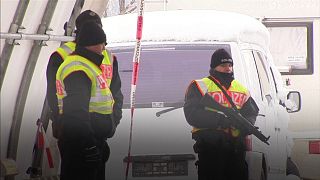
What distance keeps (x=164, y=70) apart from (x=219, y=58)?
62cm

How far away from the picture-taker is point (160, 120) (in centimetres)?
660

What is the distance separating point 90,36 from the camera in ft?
18.5

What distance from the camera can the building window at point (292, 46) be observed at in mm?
12250

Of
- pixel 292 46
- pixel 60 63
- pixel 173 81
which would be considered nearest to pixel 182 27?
pixel 173 81

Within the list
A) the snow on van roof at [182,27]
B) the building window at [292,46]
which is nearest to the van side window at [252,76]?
the snow on van roof at [182,27]

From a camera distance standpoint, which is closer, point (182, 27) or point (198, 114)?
point (198, 114)

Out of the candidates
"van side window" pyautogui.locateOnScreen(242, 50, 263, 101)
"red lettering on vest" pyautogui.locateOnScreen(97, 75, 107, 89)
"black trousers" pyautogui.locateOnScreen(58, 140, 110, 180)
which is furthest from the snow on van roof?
"black trousers" pyautogui.locateOnScreen(58, 140, 110, 180)

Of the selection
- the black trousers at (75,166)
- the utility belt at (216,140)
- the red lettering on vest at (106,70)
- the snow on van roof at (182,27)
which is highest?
the snow on van roof at (182,27)

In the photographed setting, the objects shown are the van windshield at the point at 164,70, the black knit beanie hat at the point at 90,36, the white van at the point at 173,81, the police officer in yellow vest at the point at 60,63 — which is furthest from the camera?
the van windshield at the point at 164,70

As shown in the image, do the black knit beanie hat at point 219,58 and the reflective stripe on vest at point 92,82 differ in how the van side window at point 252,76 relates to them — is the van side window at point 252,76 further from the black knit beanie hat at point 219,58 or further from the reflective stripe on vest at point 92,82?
the reflective stripe on vest at point 92,82

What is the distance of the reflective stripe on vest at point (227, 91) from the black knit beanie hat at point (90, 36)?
1.11m

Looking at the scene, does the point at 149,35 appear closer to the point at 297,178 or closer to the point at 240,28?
the point at 240,28

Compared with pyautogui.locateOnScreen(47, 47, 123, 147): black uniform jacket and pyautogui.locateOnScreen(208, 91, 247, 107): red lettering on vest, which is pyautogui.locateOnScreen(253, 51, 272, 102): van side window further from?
pyautogui.locateOnScreen(47, 47, 123, 147): black uniform jacket

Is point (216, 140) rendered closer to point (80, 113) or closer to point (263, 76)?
point (80, 113)
